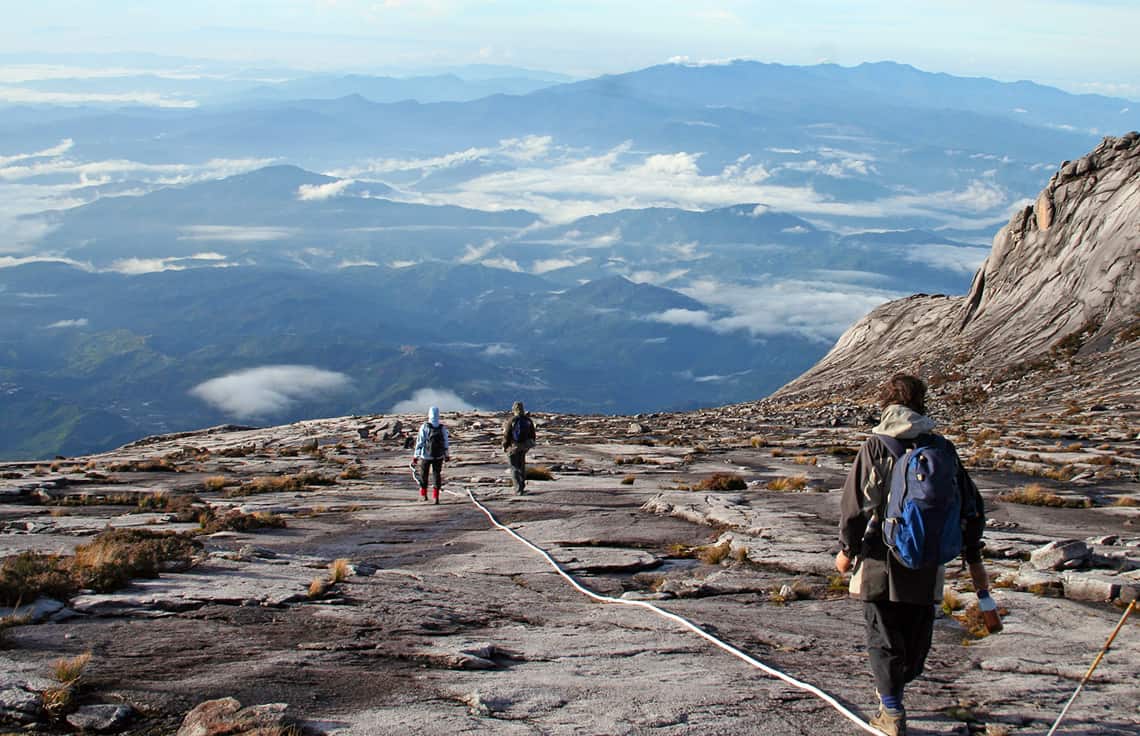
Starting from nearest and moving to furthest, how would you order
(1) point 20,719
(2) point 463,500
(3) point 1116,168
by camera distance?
1. (1) point 20,719
2. (2) point 463,500
3. (3) point 1116,168

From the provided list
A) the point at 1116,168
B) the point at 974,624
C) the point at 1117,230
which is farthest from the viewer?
the point at 1116,168

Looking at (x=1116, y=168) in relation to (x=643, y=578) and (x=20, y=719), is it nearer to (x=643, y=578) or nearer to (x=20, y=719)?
(x=643, y=578)

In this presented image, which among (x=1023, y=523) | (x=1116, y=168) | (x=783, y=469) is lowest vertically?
(x=783, y=469)

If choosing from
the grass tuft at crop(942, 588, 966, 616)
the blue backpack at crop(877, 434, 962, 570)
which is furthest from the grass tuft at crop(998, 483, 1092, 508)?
the blue backpack at crop(877, 434, 962, 570)

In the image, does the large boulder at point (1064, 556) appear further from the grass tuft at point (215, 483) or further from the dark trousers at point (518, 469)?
the grass tuft at point (215, 483)

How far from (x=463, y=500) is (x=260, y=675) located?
15258 mm

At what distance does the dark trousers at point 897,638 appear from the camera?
9.03 metres

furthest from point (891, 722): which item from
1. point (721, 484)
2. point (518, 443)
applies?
point (518, 443)

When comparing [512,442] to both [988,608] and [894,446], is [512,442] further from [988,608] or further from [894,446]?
[894,446]

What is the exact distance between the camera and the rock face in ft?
182

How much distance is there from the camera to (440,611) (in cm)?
1305

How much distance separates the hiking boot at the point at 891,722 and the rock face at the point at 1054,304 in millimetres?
45294

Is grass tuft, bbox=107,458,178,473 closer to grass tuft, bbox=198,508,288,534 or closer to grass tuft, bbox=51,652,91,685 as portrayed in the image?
grass tuft, bbox=198,508,288,534

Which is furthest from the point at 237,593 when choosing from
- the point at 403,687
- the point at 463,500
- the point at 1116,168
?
the point at 1116,168
